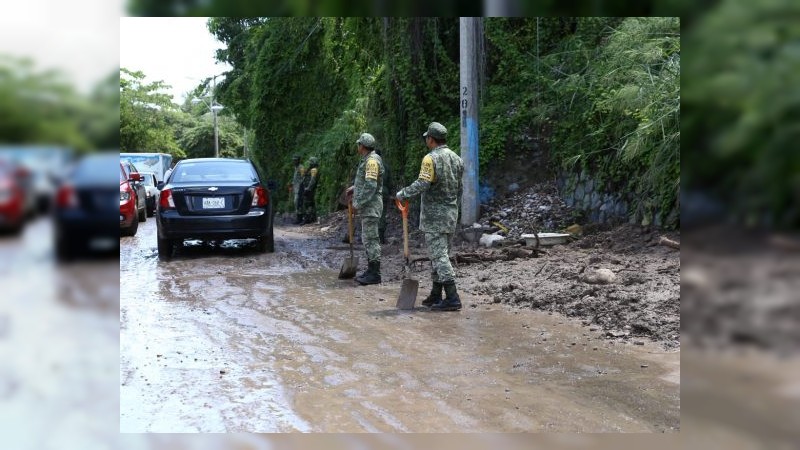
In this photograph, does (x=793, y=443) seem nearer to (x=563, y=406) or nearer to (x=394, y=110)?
(x=563, y=406)

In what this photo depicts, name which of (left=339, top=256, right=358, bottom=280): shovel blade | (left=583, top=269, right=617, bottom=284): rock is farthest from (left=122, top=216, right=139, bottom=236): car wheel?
(left=583, top=269, right=617, bottom=284): rock

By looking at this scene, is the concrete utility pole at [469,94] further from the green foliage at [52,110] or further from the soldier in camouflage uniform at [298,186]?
the green foliage at [52,110]

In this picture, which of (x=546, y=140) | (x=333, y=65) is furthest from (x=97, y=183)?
(x=333, y=65)

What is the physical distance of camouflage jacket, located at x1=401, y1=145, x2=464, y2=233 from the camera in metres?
7.33

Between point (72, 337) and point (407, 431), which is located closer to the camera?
point (72, 337)

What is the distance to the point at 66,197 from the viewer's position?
10.4 feet

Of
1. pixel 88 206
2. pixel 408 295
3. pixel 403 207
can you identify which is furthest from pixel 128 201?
pixel 88 206

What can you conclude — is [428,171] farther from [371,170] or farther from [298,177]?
[298,177]

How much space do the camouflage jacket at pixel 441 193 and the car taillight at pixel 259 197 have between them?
138 inches

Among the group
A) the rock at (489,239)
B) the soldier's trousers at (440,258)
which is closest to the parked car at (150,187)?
the rock at (489,239)

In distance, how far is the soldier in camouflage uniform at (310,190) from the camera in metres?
15.9

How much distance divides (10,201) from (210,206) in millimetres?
7341

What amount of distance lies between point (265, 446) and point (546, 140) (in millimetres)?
9417

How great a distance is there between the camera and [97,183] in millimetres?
3307
